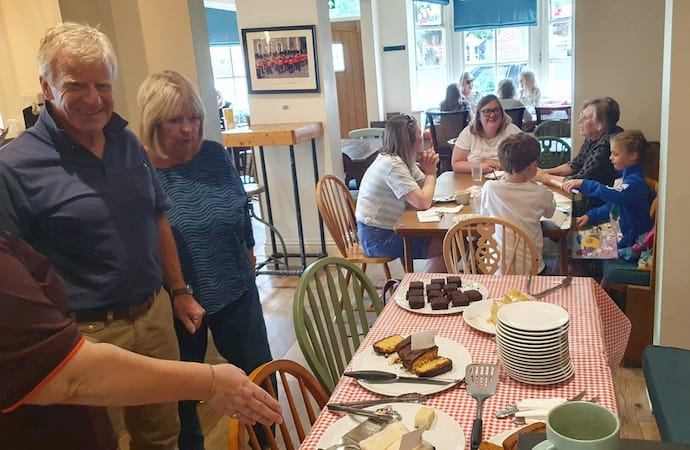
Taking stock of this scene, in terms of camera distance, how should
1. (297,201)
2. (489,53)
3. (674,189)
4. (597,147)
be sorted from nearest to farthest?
(674,189) → (597,147) → (297,201) → (489,53)

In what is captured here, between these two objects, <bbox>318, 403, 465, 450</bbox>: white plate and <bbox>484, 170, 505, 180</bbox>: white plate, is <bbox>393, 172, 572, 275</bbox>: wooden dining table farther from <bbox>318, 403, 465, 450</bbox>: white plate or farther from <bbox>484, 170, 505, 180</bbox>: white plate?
<bbox>318, 403, 465, 450</bbox>: white plate

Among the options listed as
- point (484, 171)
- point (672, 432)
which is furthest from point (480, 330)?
point (484, 171)

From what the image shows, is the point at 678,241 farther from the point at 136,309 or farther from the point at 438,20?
the point at 438,20

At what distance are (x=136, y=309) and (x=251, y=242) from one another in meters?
0.61

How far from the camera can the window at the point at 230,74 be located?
32.6ft

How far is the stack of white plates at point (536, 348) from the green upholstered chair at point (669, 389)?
0.58m

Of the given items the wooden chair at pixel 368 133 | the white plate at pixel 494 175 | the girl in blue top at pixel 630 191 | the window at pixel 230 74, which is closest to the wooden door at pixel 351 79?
the wooden chair at pixel 368 133

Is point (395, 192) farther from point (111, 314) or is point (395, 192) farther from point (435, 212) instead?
point (111, 314)

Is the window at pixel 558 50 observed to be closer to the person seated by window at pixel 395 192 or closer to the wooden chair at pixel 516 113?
the wooden chair at pixel 516 113

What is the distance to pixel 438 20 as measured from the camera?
888cm

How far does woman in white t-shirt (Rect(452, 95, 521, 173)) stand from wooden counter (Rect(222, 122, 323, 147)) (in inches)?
42.7

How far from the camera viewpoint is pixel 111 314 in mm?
1538

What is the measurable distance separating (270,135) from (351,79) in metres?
4.39

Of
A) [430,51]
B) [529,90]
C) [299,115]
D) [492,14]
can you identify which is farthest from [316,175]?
[492,14]
